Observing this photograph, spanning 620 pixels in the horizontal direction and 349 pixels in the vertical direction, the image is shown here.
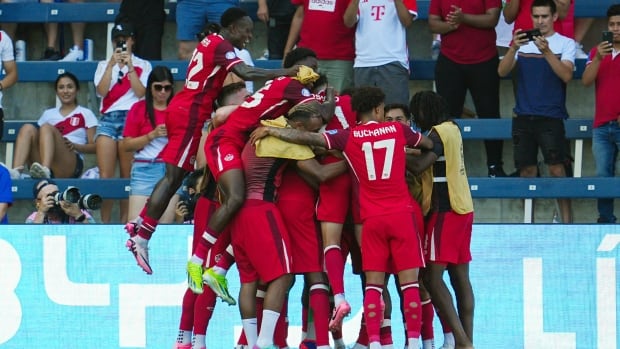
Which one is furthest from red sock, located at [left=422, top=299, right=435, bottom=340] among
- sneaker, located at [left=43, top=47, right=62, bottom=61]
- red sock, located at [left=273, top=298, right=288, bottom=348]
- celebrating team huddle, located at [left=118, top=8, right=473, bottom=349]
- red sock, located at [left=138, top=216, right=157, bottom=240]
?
sneaker, located at [left=43, top=47, right=62, bottom=61]

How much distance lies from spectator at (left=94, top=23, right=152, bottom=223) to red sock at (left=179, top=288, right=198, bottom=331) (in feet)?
11.4

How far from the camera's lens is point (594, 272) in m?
11.5

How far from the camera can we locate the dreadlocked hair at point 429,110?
A: 34.0 ft

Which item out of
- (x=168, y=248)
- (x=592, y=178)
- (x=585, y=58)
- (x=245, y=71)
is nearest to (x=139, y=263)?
(x=168, y=248)

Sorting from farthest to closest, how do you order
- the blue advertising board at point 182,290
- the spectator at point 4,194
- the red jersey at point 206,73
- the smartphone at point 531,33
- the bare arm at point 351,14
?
the bare arm at point 351,14 < the smartphone at point 531,33 < the spectator at point 4,194 < the blue advertising board at point 182,290 < the red jersey at point 206,73

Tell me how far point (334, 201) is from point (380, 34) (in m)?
3.56

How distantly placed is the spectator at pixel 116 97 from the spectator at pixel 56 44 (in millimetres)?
1121

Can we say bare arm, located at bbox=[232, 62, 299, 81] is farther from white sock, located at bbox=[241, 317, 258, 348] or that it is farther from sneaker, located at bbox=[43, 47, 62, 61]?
sneaker, located at bbox=[43, 47, 62, 61]

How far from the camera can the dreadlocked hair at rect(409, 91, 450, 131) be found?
10352 mm

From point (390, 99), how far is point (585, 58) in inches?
90.3

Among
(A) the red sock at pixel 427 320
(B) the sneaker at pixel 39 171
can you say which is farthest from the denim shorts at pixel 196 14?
(A) the red sock at pixel 427 320

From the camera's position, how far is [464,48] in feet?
44.1

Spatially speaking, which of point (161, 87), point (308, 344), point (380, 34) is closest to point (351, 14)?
point (380, 34)

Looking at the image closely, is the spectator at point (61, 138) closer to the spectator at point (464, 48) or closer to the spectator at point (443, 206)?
the spectator at point (464, 48)
